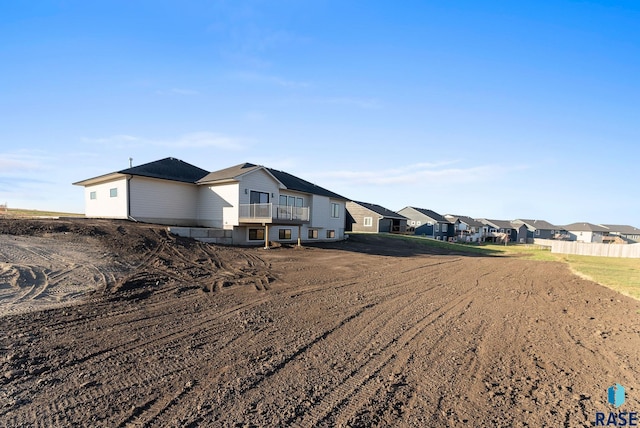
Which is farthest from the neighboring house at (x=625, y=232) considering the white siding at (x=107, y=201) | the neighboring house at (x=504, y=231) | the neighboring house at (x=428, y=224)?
the white siding at (x=107, y=201)

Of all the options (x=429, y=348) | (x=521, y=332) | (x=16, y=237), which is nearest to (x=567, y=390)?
(x=429, y=348)

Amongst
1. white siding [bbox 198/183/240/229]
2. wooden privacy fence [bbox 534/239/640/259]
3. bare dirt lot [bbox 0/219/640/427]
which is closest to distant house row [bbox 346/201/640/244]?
wooden privacy fence [bbox 534/239/640/259]

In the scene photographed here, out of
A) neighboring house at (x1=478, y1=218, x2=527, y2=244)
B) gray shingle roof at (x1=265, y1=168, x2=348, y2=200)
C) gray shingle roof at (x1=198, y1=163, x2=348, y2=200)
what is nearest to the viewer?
gray shingle roof at (x1=198, y1=163, x2=348, y2=200)

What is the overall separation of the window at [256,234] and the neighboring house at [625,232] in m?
98.7

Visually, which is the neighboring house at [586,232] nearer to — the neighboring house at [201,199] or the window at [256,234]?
the neighboring house at [201,199]

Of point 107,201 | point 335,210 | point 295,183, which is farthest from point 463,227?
point 107,201

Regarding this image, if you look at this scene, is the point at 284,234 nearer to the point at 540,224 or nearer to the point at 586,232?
the point at 540,224

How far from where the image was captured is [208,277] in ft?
38.4

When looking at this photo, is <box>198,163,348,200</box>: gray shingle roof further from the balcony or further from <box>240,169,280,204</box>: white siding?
the balcony

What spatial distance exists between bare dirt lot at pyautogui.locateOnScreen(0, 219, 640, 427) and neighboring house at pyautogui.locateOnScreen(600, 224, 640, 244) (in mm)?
99511

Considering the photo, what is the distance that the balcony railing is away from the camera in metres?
21.5

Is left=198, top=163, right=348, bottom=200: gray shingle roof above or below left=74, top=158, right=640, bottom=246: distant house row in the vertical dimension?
above

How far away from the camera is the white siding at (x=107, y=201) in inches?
854

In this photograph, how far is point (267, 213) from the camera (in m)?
21.6
